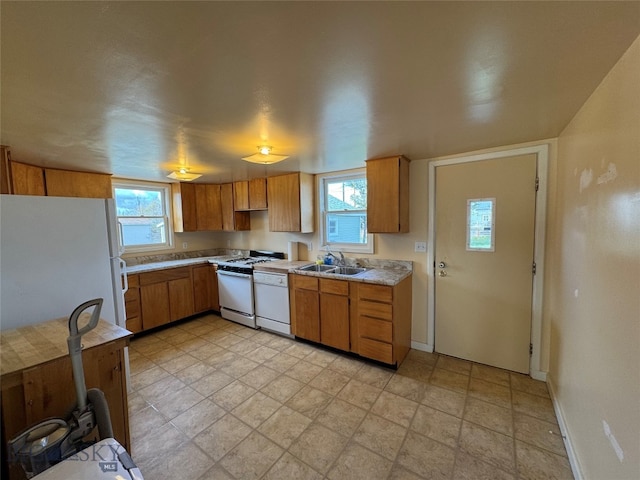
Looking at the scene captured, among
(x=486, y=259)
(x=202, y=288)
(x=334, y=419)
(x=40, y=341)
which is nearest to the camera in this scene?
(x=40, y=341)

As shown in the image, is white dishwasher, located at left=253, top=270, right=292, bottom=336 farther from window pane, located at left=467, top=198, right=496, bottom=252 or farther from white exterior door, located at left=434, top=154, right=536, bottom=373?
window pane, located at left=467, top=198, right=496, bottom=252

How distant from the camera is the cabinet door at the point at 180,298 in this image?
12.5ft

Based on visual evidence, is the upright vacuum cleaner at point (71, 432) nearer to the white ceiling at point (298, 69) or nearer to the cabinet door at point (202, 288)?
the white ceiling at point (298, 69)

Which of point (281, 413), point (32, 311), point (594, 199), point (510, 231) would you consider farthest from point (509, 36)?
point (32, 311)

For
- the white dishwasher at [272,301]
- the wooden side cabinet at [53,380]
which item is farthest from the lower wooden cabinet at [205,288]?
the wooden side cabinet at [53,380]

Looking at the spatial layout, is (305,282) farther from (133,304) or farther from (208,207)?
(208,207)

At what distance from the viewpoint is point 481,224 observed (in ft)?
8.63

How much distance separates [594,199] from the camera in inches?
56.6

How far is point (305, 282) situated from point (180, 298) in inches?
80.2

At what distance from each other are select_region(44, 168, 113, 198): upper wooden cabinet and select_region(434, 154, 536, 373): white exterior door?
4.04 m

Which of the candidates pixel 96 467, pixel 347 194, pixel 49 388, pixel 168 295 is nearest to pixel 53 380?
pixel 49 388

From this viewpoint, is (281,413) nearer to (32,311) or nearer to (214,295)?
(32,311)

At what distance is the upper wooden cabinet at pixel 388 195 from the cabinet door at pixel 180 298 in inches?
113

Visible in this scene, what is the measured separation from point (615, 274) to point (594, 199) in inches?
19.0
